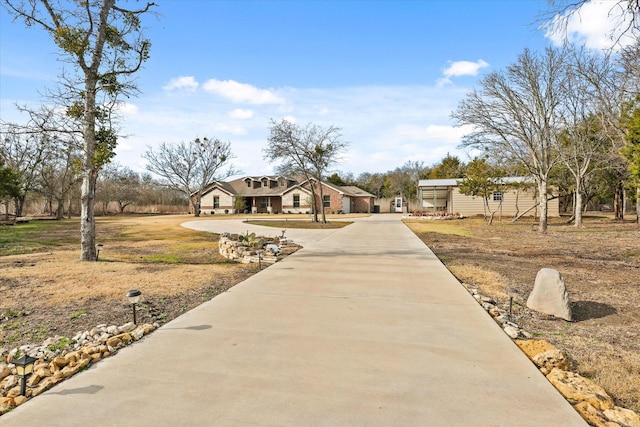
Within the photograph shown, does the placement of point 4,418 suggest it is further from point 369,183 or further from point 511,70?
point 369,183

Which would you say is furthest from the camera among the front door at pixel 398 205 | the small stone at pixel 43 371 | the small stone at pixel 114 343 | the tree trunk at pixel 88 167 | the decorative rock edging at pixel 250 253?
the front door at pixel 398 205

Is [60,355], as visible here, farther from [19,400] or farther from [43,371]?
[19,400]

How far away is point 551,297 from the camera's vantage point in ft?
16.2

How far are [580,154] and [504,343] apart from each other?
21.9 m

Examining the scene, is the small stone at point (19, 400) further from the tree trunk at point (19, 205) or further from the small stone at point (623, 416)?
the tree trunk at point (19, 205)

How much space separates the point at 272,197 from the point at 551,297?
→ 43.6m

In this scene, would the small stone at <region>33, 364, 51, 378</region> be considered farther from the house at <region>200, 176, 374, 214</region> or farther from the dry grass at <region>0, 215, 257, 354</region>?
the house at <region>200, 176, 374, 214</region>

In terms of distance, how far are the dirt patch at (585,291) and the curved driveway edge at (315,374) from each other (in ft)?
2.26

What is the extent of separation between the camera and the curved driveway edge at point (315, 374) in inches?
93.0

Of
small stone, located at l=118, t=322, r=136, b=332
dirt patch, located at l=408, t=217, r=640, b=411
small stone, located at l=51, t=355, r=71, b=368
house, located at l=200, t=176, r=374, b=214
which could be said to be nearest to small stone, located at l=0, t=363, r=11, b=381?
small stone, located at l=51, t=355, r=71, b=368

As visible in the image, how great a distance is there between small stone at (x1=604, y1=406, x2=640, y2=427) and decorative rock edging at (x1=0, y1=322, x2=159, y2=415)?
13.6 feet

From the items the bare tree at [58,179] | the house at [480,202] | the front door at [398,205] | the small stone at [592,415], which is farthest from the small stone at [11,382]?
the front door at [398,205]

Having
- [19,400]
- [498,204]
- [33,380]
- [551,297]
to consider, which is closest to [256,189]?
[498,204]

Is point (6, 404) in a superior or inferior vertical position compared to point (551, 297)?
inferior
